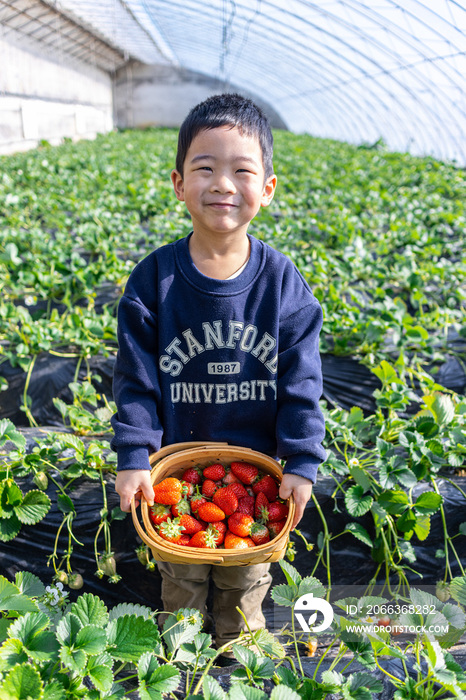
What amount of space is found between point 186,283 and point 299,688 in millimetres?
878

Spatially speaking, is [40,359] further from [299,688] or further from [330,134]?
[330,134]

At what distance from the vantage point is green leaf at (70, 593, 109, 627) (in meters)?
0.98

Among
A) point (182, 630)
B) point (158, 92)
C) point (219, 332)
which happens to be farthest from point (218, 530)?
point (158, 92)

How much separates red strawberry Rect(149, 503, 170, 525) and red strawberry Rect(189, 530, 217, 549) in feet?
0.28

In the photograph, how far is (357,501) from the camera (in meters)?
1.55

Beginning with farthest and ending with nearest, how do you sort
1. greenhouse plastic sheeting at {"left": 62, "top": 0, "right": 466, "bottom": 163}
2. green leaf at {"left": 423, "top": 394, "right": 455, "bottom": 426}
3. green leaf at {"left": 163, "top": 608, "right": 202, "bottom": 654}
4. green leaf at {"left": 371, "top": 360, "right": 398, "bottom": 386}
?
greenhouse plastic sheeting at {"left": 62, "top": 0, "right": 466, "bottom": 163}
green leaf at {"left": 371, "top": 360, "right": 398, "bottom": 386}
green leaf at {"left": 423, "top": 394, "right": 455, "bottom": 426}
green leaf at {"left": 163, "top": 608, "right": 202, "bottom": 654}

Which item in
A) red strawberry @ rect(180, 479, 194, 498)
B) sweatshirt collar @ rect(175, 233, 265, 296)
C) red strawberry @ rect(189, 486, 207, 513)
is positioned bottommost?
red strawberry @ rect(189, 486, 207, 513)

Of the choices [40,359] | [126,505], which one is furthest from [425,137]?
[126,505]

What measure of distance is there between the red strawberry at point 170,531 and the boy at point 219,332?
7 cm

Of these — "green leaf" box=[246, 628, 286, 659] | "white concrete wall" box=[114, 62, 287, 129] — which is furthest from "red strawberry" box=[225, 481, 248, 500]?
"white concrete wall" box=[114, 62, 287, 129]

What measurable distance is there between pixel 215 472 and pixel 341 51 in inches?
605

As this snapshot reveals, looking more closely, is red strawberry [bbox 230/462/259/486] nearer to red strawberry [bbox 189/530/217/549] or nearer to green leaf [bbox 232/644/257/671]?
red strawberry [bbox 189/530/217/549]

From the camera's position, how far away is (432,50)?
33.9 ft

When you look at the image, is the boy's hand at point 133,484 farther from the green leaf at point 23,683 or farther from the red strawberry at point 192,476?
the green leaf at point 23,683
